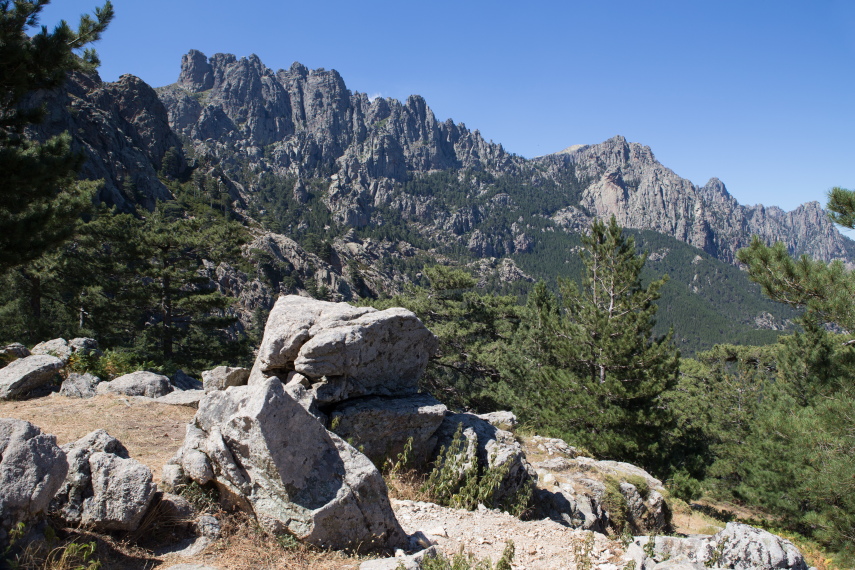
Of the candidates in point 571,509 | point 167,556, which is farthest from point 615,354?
point 167,556

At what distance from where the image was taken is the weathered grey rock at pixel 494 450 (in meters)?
7.58

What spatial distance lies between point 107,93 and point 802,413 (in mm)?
124296

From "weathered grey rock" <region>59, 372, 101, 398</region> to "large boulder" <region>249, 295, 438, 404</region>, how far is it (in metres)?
4.75

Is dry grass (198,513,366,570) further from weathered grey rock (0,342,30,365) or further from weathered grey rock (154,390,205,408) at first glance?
weathered grey rock (0,342,30,365)

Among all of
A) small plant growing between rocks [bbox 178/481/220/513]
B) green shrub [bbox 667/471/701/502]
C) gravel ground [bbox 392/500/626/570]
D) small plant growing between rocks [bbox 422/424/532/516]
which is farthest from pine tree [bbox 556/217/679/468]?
small plant growing between rocks [bbox 178/481/220/513]

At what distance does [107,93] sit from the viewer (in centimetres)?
9750

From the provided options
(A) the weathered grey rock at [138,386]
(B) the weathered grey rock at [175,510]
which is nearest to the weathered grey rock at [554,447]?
(B) the weathered grey rock at [175,510]

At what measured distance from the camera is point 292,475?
471 cm

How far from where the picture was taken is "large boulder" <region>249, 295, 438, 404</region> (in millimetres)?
7477

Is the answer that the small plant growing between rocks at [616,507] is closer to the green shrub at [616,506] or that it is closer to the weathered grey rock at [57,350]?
the green shrub at [616,506]

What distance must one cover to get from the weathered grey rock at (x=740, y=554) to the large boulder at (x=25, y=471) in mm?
5445

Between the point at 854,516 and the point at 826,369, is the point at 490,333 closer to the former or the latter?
the point at 826,369

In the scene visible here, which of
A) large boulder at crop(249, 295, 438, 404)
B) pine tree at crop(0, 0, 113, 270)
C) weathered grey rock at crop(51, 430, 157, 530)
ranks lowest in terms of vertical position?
weathered grey rock at crop(51, 430, 157, 530)

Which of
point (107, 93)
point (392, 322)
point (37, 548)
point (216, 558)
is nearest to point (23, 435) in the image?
point (37, 548)
